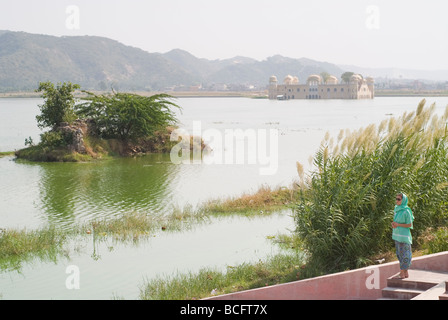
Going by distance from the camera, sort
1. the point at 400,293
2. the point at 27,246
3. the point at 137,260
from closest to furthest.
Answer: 1. the point at 400,293
2. the point at 137,260
3. the point at 27,246

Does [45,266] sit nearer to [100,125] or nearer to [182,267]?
[182,267]

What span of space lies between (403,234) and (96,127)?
112 feet

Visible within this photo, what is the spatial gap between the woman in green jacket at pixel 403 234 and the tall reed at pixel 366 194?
1.41 meters

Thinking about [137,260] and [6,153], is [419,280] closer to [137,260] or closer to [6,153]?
[137,260]

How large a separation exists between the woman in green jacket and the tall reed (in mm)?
1407

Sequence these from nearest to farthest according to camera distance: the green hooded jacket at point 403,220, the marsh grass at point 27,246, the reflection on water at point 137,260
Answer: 1. the green hooded jacket at point 403,220
2. the reflection on water at point 137,260
3. the marsh grass at point 27,246

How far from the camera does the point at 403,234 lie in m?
9.91

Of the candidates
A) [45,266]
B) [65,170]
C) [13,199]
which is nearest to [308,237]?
[45,266]

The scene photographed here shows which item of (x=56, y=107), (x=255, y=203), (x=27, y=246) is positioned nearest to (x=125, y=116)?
(x=56, y=107)

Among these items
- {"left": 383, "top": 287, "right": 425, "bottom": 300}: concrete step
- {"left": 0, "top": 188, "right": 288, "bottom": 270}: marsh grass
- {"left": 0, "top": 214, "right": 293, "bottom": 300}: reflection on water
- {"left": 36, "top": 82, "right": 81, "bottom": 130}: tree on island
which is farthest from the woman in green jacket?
{"left": 36, "top": 82, "right": 81, "bottom": 130}: tree on island

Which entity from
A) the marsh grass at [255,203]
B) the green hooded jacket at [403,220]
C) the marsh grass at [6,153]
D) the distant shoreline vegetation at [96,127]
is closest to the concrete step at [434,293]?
the green hooded jacket at [403,220]

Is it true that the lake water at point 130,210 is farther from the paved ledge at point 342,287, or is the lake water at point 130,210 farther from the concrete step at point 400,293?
the concrete step at point 400,293

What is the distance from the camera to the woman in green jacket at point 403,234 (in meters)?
9.71

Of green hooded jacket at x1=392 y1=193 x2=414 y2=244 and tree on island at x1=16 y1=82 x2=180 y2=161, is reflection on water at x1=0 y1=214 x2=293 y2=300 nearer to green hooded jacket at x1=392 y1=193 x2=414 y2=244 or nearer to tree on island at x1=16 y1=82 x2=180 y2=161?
green hooded jacket at x1=392 y1=193 x2=414 y2=244
